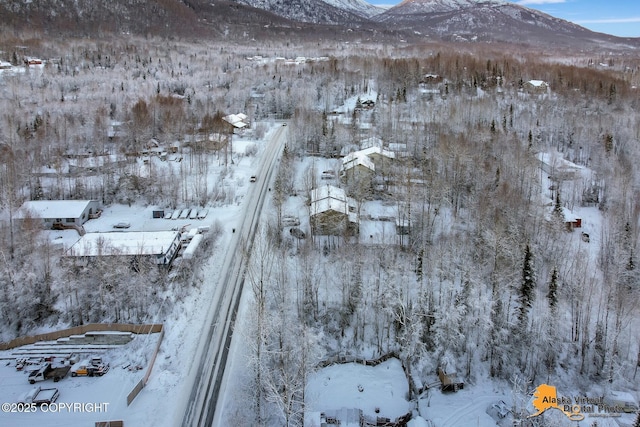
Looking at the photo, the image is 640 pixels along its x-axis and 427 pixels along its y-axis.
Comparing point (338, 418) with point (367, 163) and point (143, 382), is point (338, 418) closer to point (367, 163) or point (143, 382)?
point (143, 382)

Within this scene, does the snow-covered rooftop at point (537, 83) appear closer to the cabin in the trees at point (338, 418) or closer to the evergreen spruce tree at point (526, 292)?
the evergreen spruce tree at point (526, 292)

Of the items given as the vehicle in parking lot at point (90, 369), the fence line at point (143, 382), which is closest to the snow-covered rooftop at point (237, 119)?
the fence line at point (143, 382)

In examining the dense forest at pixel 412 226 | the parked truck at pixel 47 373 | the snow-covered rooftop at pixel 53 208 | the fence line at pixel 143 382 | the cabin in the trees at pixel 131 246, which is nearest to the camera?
the fence line at pixel 143 382

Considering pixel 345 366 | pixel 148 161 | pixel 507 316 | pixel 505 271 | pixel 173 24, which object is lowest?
pixel 345 366

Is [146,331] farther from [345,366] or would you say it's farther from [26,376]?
[345,366]

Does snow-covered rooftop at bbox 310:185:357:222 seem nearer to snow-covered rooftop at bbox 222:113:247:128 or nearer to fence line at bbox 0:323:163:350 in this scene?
fence line at bbox 0:323:163:350

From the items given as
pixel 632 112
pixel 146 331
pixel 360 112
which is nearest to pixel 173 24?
pixel 360 112
